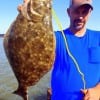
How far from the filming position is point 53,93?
4.55 metres

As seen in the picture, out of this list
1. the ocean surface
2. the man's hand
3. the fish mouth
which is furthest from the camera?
the ocean surface

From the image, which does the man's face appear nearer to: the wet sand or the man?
the man

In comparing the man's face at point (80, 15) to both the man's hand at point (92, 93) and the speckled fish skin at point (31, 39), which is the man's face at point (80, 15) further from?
the speckled fish skin at point (31, 39)

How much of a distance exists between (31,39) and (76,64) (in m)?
1.22

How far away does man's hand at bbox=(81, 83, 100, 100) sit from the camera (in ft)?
14.3

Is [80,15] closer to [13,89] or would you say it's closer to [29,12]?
[29,12]

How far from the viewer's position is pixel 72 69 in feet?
14.5

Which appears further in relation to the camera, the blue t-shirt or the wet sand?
the wet sand

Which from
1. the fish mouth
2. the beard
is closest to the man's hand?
the beard

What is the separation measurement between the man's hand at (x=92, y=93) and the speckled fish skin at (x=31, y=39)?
1101 mm

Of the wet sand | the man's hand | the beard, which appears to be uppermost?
the beard

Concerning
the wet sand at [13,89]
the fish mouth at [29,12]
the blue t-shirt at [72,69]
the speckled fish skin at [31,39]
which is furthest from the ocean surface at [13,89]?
the fish mouth at [29,12]

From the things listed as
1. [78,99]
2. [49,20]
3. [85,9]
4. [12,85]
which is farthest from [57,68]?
[12,85]

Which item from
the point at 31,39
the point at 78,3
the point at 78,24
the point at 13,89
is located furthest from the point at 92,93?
the point at 13,89
